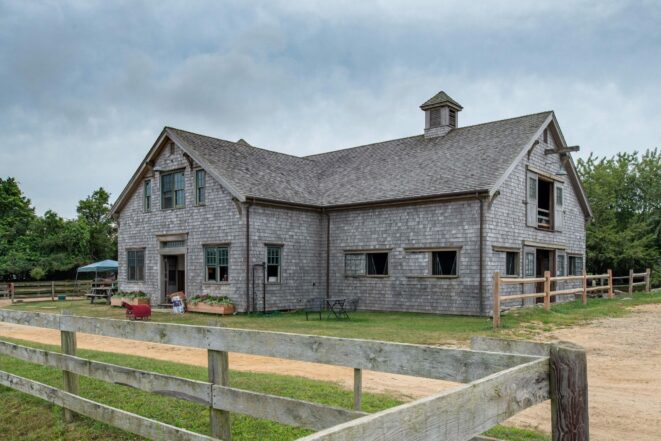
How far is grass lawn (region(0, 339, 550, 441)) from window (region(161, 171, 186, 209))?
15.0 m

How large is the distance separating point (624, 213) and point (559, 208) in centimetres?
1856

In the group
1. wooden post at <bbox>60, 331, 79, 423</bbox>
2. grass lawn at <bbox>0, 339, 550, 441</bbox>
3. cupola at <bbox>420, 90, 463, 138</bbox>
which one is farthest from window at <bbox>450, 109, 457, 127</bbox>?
wooden post at <bbox>60, 331, 79, 423</bbox>

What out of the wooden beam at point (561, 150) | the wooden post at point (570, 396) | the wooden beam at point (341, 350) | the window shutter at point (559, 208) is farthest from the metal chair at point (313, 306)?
the wooden post at point (570, 396)

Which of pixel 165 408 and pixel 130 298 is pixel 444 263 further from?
pixel 165 408

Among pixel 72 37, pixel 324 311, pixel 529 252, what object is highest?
pixel 72 37

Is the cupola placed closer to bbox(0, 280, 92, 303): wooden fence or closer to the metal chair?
the metal chair

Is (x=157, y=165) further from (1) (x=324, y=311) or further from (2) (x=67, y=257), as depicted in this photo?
(2) (x=67, y=257)

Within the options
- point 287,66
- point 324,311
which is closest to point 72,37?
point 287,66

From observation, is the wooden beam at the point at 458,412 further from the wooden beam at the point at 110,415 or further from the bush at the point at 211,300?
the bush at the point at 211,300

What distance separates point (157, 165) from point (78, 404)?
64.4 ft

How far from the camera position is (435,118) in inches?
979

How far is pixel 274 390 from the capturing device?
7.18 meters

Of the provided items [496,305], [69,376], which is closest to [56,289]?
[496,305]

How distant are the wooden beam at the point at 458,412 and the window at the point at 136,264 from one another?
2404cm
